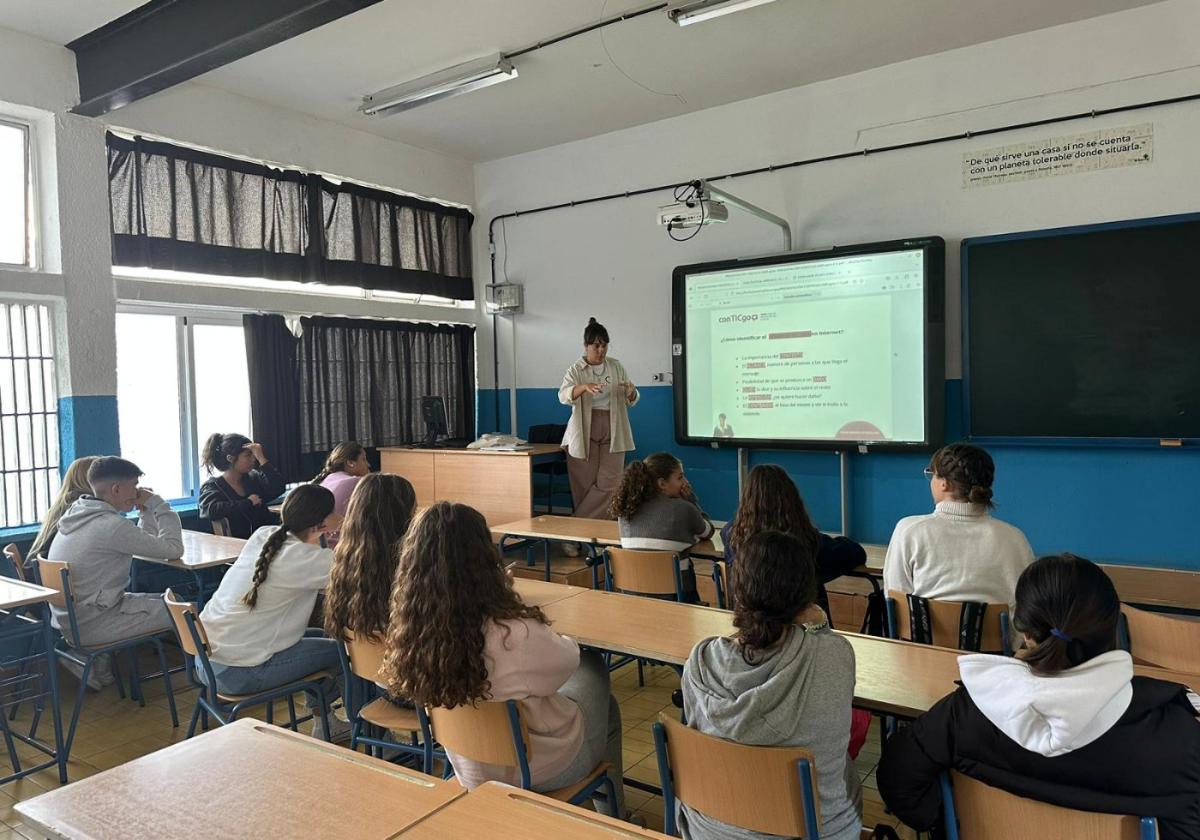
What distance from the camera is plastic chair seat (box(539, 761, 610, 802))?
207 cm

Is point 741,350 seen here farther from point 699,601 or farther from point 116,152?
point 116,152

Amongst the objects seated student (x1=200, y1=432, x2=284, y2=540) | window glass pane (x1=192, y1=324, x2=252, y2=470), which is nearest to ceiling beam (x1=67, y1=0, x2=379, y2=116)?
window glass pane (x1=192, y1=324, x2=252, y2=470)

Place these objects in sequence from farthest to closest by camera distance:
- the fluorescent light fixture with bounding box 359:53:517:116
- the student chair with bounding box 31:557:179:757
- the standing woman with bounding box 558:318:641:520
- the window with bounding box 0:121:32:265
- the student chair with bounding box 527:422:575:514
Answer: the student chair with bounding box 527:422:575:514 < the standing woman with bounding box 558:318:641:520 < the fluorescent light fixture with bounding box 359:53:517:116 < the window with bounding box 0:121:32:265 < the student chair with bounding box 31:557:179:757

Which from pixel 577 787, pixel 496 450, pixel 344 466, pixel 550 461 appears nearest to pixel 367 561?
pixel 577 787

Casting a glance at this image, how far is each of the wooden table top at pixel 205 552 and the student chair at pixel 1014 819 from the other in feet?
10.8

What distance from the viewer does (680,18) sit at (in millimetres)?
4430

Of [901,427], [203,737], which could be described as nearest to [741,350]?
[901,427]

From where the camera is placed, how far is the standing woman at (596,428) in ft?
18.7

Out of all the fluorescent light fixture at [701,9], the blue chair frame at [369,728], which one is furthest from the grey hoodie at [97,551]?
the fluorescent light fixture at [701,9]

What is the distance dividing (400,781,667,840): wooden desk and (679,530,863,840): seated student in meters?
0.39

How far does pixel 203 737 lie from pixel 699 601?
2.42 m

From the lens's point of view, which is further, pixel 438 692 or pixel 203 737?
pixel 438 692

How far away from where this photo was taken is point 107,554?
11.6ft

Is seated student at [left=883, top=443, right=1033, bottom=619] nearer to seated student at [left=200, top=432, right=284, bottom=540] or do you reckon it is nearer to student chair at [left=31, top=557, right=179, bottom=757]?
student chair at [left=31, top=557, right=179, bottom=757]
